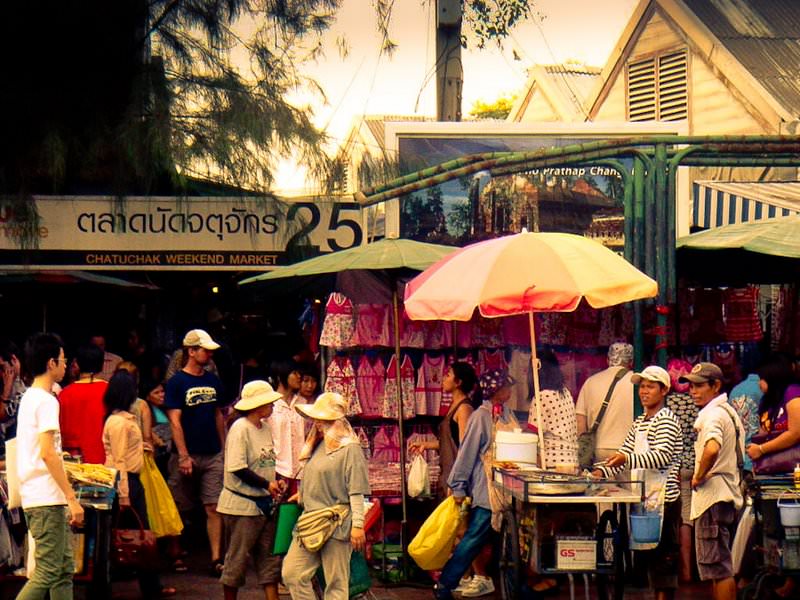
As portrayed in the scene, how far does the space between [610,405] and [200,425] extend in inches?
132

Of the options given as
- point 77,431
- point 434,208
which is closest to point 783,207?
point 434,208

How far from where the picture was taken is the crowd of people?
8.31m

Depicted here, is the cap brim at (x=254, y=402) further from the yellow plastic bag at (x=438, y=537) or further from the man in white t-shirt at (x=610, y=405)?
the man in white t-shirt at (x=610, y=405)

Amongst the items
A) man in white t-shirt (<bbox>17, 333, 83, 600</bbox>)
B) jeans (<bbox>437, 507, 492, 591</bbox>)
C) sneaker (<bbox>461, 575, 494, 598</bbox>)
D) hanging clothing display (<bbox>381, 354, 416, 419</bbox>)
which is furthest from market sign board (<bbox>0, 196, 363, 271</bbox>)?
man in white t-shirt (<bbox>17, 333, 83, 600</bbox>)

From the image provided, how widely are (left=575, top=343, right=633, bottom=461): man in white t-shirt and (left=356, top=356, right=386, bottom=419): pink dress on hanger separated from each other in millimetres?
1693

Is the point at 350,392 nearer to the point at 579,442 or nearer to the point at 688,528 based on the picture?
the point at 579,442

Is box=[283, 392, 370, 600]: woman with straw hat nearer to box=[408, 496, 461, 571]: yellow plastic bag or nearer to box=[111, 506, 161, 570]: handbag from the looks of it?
box=[408, 496, 461, 571]: yellow plastic bag

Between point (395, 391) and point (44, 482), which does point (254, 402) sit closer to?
point (44, 482)

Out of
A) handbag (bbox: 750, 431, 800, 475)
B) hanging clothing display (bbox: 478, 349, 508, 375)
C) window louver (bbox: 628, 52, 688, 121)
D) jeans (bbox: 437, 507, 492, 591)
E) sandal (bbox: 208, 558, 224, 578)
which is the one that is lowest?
sandal (bbox: 208, 558, 224, 578)

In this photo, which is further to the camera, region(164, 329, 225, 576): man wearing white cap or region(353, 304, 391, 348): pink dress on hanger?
region(353, 304, 391, 348): pink dress on hanger

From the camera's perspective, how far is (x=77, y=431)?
34.9 ft

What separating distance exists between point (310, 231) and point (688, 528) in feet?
16.0

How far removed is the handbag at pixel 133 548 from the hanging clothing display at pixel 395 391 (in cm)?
253

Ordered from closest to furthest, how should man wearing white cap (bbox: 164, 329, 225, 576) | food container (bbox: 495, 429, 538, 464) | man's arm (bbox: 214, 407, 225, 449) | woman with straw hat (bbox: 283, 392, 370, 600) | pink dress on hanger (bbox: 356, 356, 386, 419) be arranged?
woman with straw hat (bbox: 283, 392, 370, 600)
food container (bbox: 495, 429, 538, 464)
man wearing white cap (bbox: 164, 329, 225, 576)
man's arm (bbox: 214, 407, 225, 449)
pink dress on hanger (bbox: 356, 356, 386, 419)
